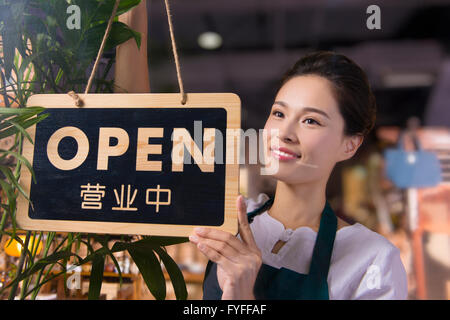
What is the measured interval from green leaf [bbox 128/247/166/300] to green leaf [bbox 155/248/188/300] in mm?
19

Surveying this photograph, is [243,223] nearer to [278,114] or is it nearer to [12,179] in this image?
[278,114]

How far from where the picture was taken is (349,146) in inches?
34.6

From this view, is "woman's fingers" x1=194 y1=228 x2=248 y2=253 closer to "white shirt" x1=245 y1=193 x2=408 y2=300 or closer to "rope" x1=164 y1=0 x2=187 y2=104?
"white shirt" x1=245 y1=193 x2=408 y2=300

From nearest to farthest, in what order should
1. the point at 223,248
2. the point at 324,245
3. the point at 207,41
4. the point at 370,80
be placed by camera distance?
the point at 223,248 < the point at 324,245 < the point at 370,80 < the point at 207,41

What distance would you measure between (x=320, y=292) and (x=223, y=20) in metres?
1.55

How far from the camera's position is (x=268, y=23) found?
6.86ft

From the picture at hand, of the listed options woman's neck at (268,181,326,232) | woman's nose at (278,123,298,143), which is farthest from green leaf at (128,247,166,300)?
woman's nose at (278,123,298,143)

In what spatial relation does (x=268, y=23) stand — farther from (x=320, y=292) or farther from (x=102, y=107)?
(x=320, y=292)

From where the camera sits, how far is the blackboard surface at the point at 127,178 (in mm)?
773

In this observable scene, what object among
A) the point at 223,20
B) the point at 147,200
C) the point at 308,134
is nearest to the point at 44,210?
the point at 147,200

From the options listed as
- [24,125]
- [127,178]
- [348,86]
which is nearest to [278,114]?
[348,86]

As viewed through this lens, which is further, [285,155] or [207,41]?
[207,41]

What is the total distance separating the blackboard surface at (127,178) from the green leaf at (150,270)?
0.14 metres

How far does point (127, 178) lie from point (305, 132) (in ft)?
1.44
